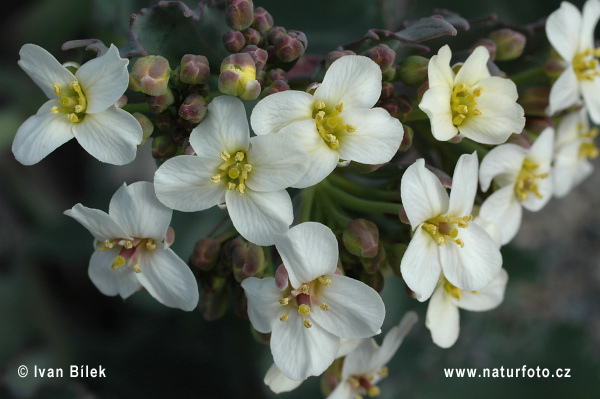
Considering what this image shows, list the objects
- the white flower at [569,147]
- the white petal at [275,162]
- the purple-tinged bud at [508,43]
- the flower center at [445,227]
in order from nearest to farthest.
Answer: the white petal at [275,162]
the flower center at [445,227]
the purple-tinged bud at [508,43]
the white flower at [569,147]

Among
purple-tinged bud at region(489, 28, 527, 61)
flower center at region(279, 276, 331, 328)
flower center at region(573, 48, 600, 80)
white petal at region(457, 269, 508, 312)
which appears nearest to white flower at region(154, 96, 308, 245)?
flower center at region(279, 276, 331, 328)

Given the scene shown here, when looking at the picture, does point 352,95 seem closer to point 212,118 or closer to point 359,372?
point 212,118

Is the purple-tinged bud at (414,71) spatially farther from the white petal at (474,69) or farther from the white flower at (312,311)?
the white flower at (312,311)

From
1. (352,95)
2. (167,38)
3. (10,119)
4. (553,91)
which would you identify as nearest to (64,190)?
(10,119)

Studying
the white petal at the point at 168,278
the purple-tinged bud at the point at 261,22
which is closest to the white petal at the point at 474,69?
the purple-tinged bud at the point at 261,22

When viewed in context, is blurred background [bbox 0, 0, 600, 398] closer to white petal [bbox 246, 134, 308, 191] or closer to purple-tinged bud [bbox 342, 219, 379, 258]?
purple-tinged bud [bbox 342, 219, 379, 258]
